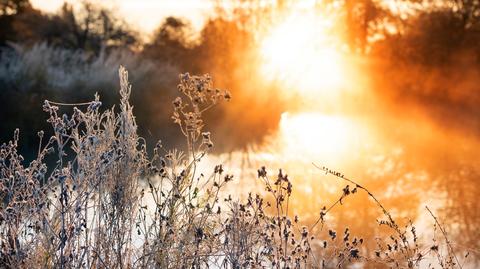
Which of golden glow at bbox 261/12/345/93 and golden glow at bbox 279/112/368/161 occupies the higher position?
golden glow at bbox 261/12/345/93

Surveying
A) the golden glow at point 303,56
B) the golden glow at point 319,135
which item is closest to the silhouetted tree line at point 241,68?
the golden glow at point 303,56

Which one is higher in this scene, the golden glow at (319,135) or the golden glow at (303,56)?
the golden glow at (303,56)

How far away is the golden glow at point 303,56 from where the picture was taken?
19.8 metres

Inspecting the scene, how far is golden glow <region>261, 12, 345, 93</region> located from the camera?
19.8 metres

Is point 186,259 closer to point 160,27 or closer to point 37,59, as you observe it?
point 37,59

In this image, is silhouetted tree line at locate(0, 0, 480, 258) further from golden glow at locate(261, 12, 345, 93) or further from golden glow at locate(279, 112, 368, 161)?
golden glow at locate(279, 112, 368, 161)

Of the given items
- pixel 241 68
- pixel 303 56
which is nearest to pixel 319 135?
pixel 241 68

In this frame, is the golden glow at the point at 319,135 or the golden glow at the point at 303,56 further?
the golden glow at the point at 303,56

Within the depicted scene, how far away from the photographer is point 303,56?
2180 cm

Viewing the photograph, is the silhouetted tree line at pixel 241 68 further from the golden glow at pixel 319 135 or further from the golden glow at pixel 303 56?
the golden glow at pixel 319 135

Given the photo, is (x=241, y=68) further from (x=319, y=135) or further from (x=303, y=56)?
(x=319, y=135)

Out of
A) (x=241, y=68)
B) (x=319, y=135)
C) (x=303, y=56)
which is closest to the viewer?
(x=319, y=135)

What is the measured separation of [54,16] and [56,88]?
74.8ft

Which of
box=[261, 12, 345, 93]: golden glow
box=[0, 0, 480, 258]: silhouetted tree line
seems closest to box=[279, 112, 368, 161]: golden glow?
box=[0, 0, 480, 258]: silhouetted tree line
